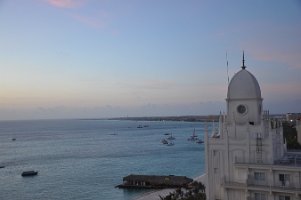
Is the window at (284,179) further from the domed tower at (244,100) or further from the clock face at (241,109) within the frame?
the clock face at (241,109)

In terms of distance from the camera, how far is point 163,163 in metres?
82.4

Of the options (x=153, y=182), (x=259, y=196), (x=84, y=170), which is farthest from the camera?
(x=84, y=170)

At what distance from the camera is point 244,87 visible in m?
25.0

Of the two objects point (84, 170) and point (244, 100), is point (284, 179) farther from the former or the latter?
point (84, 170)

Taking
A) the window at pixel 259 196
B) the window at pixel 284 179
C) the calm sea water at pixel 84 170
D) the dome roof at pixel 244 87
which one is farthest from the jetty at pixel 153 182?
the window at pixel 284 179

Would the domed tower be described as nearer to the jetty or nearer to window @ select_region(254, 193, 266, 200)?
window @ select_region(254, 193, 266, 200)

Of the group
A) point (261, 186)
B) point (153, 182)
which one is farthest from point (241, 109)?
point (153, 182)

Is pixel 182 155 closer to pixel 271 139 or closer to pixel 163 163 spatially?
pixel 163 163

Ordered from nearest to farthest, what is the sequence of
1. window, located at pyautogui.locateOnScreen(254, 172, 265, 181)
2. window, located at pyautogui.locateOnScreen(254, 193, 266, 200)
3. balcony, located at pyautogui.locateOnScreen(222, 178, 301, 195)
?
balcony, located at pyautogui.locateOnScreen(222, 178, 301, 195) → window, located at pyautogui.locateOnScreen(254, 193, 266, 200) → window, located at pyautogui.locateOnScreen(254, 172, 265, 181)

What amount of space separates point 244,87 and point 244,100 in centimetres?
85

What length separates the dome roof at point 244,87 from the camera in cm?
2481

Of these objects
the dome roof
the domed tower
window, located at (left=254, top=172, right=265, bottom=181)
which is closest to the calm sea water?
the domed tower

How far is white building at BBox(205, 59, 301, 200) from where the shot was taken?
2200 centimetres

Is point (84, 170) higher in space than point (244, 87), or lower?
lower
